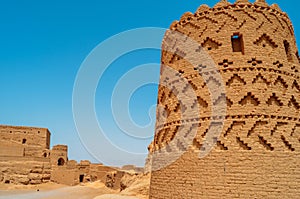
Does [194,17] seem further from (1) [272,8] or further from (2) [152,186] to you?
(2) [152,186]

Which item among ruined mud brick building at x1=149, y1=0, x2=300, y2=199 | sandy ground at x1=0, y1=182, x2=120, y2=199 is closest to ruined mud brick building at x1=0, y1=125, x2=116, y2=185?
sandy ground at x1=0, y1=182, x2=120, y2=199

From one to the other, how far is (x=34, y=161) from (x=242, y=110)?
87.9ft

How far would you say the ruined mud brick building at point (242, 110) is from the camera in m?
6.00

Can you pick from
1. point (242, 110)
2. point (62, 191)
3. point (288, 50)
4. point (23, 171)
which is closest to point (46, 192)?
point (62, 191)

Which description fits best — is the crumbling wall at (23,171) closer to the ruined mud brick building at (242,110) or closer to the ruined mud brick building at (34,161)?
the ruined mud brick building at (34,161)

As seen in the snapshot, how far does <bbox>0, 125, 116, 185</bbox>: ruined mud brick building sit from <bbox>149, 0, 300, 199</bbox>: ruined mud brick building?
22.8 m

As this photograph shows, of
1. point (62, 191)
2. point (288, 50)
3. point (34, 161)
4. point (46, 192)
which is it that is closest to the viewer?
point (288, 50)

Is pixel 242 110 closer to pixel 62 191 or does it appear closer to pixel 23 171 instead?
pixel 62 191

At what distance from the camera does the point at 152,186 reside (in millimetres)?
7754

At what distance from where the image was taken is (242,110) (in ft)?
21.4

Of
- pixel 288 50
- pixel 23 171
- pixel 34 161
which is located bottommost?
pixel 23 171

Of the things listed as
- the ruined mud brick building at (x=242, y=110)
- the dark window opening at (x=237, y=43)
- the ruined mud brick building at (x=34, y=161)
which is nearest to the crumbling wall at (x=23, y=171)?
the ruined mud brick building at (x=34, y=161)

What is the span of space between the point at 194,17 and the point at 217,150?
4.32 m

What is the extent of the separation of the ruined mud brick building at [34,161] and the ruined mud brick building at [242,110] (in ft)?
74.9
